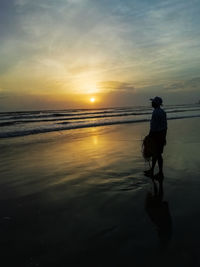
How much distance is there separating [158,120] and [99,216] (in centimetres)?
317

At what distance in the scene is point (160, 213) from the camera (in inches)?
143

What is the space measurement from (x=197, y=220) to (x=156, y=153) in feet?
8.13

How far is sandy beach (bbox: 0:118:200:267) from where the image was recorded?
8.57ft

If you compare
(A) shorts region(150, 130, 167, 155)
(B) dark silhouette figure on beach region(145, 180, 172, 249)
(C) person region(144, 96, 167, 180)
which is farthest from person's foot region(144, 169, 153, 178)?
(B) dark silhouette figure on beach region(145, 180, 172, 249)

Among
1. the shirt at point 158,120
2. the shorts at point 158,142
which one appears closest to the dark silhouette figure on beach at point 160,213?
the shorts at point 158,142

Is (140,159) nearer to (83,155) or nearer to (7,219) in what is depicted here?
(83,155)

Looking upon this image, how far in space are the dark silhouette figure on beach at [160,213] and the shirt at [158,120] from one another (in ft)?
5.49

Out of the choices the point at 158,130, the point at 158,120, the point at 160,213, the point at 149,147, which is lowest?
the point at 160,213

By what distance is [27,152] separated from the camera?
369 inches

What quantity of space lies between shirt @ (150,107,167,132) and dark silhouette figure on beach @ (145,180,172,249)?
5.49 ft

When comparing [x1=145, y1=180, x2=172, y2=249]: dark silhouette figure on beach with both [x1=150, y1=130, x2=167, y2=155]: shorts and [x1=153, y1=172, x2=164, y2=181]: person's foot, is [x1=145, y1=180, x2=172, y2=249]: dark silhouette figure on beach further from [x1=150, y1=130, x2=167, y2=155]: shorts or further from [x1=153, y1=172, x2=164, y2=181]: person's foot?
[x1=150, y1=130, x2=167, y2=155]: shorts

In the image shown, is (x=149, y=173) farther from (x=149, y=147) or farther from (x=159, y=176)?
(x=149, y=147)

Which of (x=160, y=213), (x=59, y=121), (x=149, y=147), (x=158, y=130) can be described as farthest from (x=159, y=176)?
(x=59, y=121)

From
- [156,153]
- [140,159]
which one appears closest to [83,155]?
[140,159]
